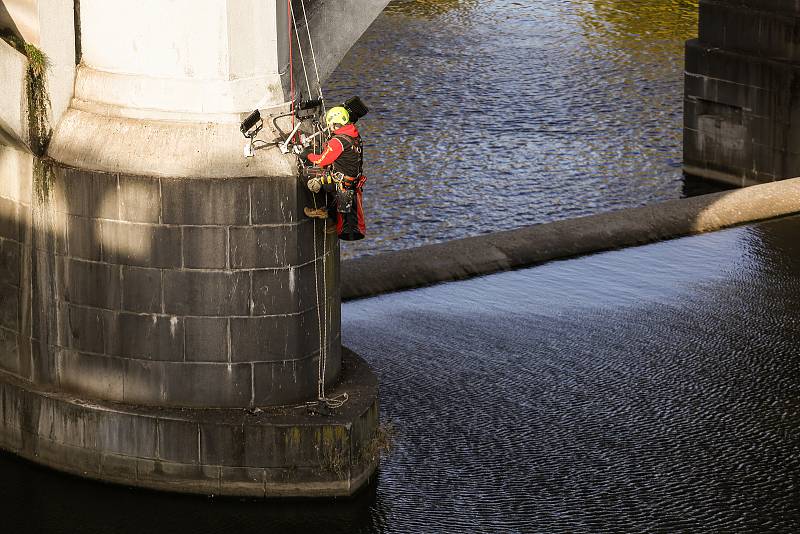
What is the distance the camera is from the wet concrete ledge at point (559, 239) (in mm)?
20000

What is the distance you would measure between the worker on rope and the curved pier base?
1.80m

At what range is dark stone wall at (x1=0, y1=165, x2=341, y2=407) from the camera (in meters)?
13.2

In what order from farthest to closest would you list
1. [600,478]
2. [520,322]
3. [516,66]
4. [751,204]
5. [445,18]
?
[445,18] → [516,66] → [751,204] → [520,322] → [600,478]

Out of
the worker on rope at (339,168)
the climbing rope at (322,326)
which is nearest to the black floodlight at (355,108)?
the worker on rope at (339,168)

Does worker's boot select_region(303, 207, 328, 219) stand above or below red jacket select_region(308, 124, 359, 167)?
below

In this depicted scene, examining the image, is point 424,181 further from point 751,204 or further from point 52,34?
point 52,34

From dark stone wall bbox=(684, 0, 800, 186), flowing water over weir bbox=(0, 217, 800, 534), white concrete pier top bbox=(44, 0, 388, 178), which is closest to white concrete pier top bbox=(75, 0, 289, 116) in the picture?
white concrete pier top bbox=(44, 0, 388, 178)

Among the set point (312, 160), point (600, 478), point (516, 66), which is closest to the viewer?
point (312, 160)

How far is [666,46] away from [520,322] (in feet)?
65.3

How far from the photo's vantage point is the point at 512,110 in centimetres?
3169

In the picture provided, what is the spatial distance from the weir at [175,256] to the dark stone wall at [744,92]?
43.7ft

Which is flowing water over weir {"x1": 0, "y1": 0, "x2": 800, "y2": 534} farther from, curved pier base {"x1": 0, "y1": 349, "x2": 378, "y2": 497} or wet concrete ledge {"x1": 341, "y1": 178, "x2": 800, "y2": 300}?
wet concrete ledge {"x1": 341, "y1": 178, "x2": 800, "y2": 300}

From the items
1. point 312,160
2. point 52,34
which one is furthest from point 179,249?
point 52,34

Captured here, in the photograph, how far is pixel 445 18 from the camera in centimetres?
4047
